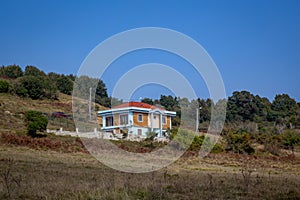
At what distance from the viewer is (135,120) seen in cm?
4719

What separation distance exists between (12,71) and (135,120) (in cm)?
4441

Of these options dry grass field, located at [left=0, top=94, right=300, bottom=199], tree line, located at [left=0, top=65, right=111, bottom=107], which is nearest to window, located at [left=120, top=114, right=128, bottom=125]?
dry grass field, located at [left=0, top=94, right=300, bottom=199]

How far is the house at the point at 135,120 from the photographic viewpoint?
46625 millimetres

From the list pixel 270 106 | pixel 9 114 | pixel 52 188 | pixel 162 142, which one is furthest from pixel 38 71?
pixel 52 188

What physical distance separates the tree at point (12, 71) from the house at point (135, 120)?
38.8 meters

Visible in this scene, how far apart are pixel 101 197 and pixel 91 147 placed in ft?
77.2

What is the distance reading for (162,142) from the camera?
39.6 metres

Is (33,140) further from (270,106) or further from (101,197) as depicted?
(270,106)

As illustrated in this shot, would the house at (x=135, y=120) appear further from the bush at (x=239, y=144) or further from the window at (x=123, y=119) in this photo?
the bush at (x=239, y=144)

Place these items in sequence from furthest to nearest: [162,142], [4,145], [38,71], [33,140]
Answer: [38,71], [162,142], [33,140], [4,145]

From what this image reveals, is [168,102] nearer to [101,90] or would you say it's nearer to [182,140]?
[101,90]

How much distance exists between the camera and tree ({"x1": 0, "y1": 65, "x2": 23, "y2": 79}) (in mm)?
82194

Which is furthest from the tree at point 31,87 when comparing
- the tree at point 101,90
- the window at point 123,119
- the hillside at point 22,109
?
the tree at point 101,90

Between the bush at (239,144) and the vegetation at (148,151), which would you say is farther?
the bush at (239,144)
